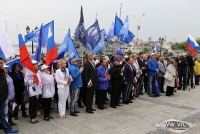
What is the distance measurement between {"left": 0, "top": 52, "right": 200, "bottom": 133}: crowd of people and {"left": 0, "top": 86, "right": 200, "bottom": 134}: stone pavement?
1.03ft

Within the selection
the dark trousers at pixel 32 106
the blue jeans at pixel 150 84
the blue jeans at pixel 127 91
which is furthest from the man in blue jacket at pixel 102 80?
the blue jeans at pixel 150 84

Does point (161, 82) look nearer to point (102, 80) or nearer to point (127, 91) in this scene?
point (127, 91)

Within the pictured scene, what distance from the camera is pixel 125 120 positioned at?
670 cm

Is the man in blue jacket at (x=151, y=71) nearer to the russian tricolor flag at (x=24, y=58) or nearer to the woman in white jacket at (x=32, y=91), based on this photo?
the woman in white jacket at (x=32, y=91)

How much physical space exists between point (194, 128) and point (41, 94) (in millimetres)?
4263

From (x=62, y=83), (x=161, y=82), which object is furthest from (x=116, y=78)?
(x=161, y=82)

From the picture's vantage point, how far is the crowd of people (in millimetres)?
6074

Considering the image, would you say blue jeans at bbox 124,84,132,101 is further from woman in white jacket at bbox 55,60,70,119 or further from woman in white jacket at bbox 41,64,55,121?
woman in white jacket at bbox 41,64,55,121

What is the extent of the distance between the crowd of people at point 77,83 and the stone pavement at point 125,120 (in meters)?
0.31

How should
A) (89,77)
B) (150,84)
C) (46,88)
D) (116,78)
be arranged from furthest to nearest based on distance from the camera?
1. (150,84)
2. (116,78)
3. (89,77)
4. (46,88)

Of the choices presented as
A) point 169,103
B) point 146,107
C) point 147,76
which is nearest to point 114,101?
point 146,107

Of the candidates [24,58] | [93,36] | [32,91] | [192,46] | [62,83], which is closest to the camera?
[24,58]

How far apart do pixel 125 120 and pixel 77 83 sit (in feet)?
6.02

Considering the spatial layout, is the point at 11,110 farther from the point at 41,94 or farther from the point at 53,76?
the point at 53,76
